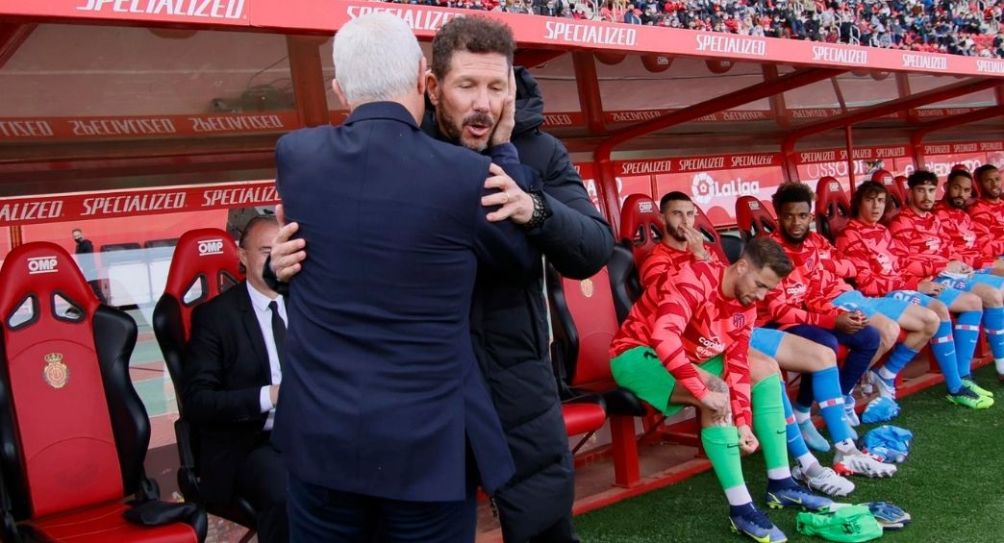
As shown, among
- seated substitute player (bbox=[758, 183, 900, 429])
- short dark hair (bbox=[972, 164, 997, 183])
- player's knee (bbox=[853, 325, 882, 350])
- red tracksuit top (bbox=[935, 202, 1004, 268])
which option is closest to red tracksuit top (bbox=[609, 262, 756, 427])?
seated substitute player (bbox=[758, 183, 900, 429])

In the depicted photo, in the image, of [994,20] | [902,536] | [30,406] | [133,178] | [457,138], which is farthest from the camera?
[994,20]

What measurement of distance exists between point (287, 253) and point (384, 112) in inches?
10.8

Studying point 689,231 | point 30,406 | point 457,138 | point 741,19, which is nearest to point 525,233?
point 457,138

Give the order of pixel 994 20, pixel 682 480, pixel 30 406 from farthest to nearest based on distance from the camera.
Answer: pixel 994 20 → pixel 682 480 → pixel 30 406

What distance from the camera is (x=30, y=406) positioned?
2.88 meters

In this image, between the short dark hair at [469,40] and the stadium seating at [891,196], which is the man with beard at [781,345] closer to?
the stadium seating at [891,196]

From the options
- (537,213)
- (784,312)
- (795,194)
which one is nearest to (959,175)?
(795,194)

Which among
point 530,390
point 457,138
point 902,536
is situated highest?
point 457,138

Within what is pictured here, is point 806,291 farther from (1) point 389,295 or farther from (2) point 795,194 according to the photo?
(1) point 389,295

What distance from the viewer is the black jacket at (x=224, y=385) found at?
289cm

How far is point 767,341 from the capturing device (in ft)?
14.3

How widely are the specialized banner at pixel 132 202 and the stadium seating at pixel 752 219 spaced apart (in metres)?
2.75

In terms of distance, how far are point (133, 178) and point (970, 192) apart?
5660mm

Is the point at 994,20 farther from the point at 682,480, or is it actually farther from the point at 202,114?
the point at 202,114
